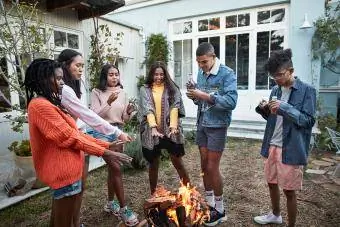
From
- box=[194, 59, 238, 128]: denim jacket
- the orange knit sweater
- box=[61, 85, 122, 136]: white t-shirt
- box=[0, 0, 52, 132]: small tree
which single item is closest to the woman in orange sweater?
the orange knit sweater

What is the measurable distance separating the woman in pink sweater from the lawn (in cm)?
45

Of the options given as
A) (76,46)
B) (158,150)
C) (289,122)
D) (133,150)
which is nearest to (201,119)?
(158,150)

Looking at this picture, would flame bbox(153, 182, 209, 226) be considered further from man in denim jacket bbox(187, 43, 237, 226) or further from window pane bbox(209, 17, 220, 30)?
window pane bbox(209, 17, 220, 30)

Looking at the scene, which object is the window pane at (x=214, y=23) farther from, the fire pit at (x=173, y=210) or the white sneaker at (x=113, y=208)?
Answer: the fire pit at (x=173, y=210)

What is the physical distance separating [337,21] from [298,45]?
1043mm

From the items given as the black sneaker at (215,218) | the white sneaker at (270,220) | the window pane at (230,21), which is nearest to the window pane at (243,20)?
the window pane at (230,21)

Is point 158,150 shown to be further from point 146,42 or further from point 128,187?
point 146,42

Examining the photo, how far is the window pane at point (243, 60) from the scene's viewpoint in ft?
27.2

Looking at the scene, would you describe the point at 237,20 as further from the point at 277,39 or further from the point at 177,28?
the point at 177,28

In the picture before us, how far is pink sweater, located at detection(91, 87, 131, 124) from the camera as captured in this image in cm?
315

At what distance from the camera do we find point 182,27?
929 cm

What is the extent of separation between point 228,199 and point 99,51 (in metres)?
5.36

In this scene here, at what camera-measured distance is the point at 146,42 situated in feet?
31.8

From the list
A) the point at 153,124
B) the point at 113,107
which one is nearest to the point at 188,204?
the point at 153,124
